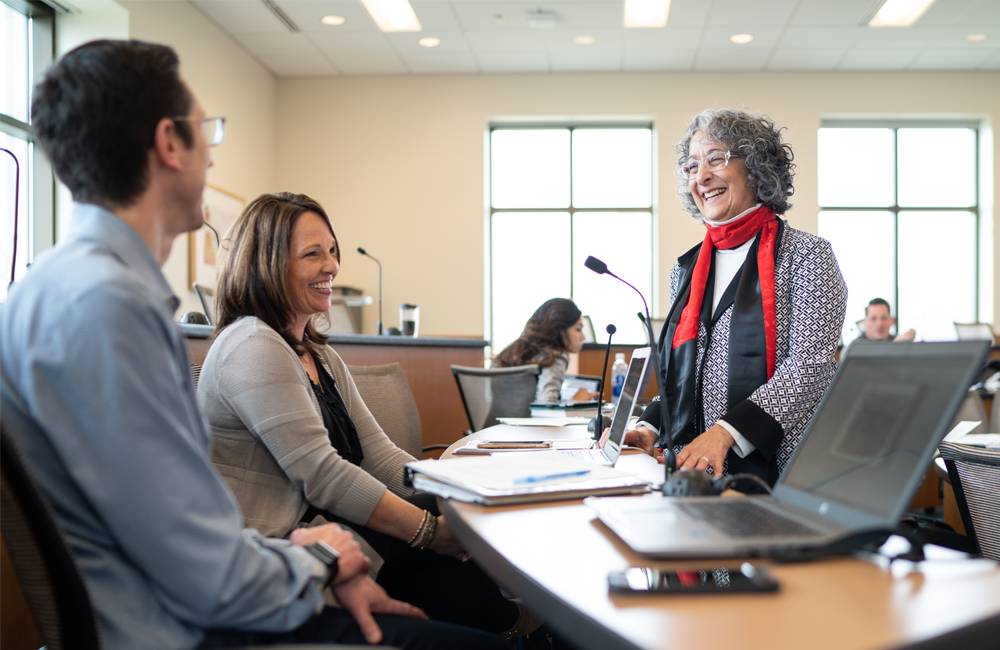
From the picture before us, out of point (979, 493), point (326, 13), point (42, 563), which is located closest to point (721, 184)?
point (979, 493)

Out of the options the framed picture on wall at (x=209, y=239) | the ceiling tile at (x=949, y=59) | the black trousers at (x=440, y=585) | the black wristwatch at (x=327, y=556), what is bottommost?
the black trousers at (x=440, y=585)

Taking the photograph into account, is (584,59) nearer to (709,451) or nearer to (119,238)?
(709,451)

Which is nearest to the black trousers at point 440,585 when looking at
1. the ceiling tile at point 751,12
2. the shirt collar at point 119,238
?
the shirt collar at point 119,238

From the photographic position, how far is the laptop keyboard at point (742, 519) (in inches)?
38.4

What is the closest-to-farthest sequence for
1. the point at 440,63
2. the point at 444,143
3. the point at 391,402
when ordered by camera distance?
the point at 391,402, the point at 440,63, the point at 444,143

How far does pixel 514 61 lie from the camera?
295 inches

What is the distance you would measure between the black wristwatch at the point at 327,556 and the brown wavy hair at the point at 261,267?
62 centimetres

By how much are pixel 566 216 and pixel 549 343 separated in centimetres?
411

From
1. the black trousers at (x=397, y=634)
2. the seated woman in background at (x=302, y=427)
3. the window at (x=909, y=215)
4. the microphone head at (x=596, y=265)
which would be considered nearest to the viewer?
the black trousers at (x=397, y=634)

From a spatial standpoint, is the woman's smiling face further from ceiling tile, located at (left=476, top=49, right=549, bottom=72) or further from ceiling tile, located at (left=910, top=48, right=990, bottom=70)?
ceiling tile, located at (left=910, top=48, right=990, bottom=70)

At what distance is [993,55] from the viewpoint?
7.31m

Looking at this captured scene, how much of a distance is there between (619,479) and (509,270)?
6869mm

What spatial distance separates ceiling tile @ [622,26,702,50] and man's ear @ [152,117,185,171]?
6235 mm

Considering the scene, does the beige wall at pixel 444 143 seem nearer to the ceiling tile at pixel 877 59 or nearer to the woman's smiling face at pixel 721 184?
the ceiling tile at pixel 877 59
